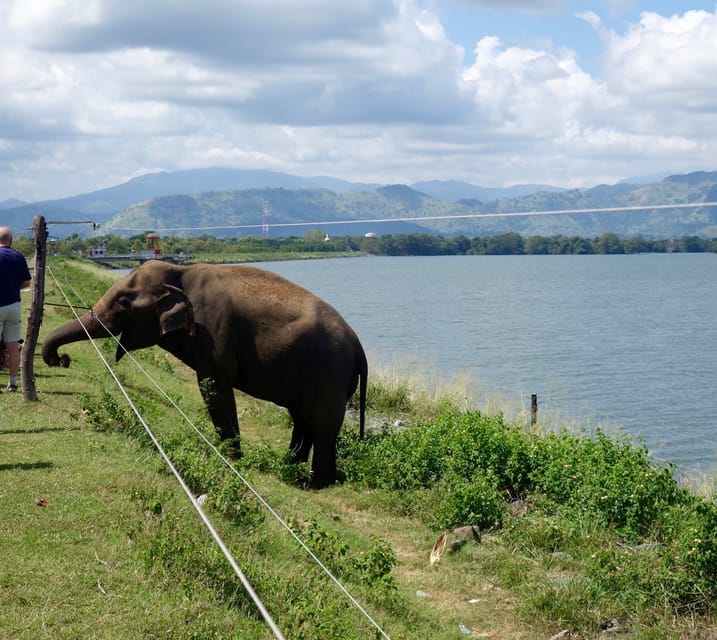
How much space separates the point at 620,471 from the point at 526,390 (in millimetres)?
17059

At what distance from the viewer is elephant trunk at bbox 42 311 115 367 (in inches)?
476

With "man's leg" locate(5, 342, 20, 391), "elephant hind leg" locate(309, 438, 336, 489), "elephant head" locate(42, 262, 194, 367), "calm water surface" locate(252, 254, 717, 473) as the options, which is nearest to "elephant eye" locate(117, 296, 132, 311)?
"elephant head" locate(42, 262, 194, 367)

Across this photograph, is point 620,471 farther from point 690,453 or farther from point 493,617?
point 690,453

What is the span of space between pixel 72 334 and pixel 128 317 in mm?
735

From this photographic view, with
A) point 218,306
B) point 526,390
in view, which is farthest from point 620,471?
point 526,390

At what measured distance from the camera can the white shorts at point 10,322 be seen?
12414 mm

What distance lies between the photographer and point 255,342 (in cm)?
1168

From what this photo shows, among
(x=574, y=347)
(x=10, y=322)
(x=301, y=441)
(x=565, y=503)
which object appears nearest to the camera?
(x=565, y=503)

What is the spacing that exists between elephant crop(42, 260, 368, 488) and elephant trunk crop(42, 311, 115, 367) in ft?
0.05

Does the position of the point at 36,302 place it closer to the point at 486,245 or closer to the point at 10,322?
the point at 10,322

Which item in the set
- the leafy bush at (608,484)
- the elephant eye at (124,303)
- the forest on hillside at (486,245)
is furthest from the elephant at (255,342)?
the forest on hillside at (486,245)

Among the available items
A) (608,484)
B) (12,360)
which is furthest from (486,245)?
(608,484)

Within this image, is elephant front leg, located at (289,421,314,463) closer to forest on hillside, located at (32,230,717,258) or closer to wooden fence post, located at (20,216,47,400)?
wooden fence post, located at (20,216,47,400)

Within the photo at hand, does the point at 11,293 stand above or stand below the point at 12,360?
above
